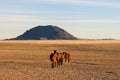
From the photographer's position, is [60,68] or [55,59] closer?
[60,68]

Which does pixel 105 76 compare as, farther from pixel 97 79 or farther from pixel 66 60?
pixel 66 60

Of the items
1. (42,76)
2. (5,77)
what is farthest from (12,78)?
(42,76)

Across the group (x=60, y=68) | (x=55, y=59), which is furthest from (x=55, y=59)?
(x=60, y=68)

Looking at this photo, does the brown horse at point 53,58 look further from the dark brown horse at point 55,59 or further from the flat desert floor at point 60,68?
the flat desert floor at point 60,68

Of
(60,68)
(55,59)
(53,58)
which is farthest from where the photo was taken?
(55,59)

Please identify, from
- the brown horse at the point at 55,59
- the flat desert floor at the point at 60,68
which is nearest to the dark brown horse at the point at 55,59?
the brown horse at the point at 55,59

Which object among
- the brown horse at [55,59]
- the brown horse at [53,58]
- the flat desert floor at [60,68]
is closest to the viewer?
the flat desert floor at [60,68]

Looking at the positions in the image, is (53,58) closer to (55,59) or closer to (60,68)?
(55,59)

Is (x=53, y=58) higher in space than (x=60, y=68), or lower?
higher

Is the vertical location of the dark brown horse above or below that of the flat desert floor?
above

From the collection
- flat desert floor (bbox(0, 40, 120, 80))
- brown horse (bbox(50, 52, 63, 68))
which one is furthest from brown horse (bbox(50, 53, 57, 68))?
flat desert floor (bbox(0, 40, 120, 80))

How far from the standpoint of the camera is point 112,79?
23312 millimetres

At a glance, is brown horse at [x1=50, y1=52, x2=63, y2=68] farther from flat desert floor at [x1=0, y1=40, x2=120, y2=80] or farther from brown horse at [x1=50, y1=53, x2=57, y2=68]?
flat desert floor at [x1=0, y1=40, x2=120, y2=80]

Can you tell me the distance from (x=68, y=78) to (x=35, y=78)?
214 centimetres
